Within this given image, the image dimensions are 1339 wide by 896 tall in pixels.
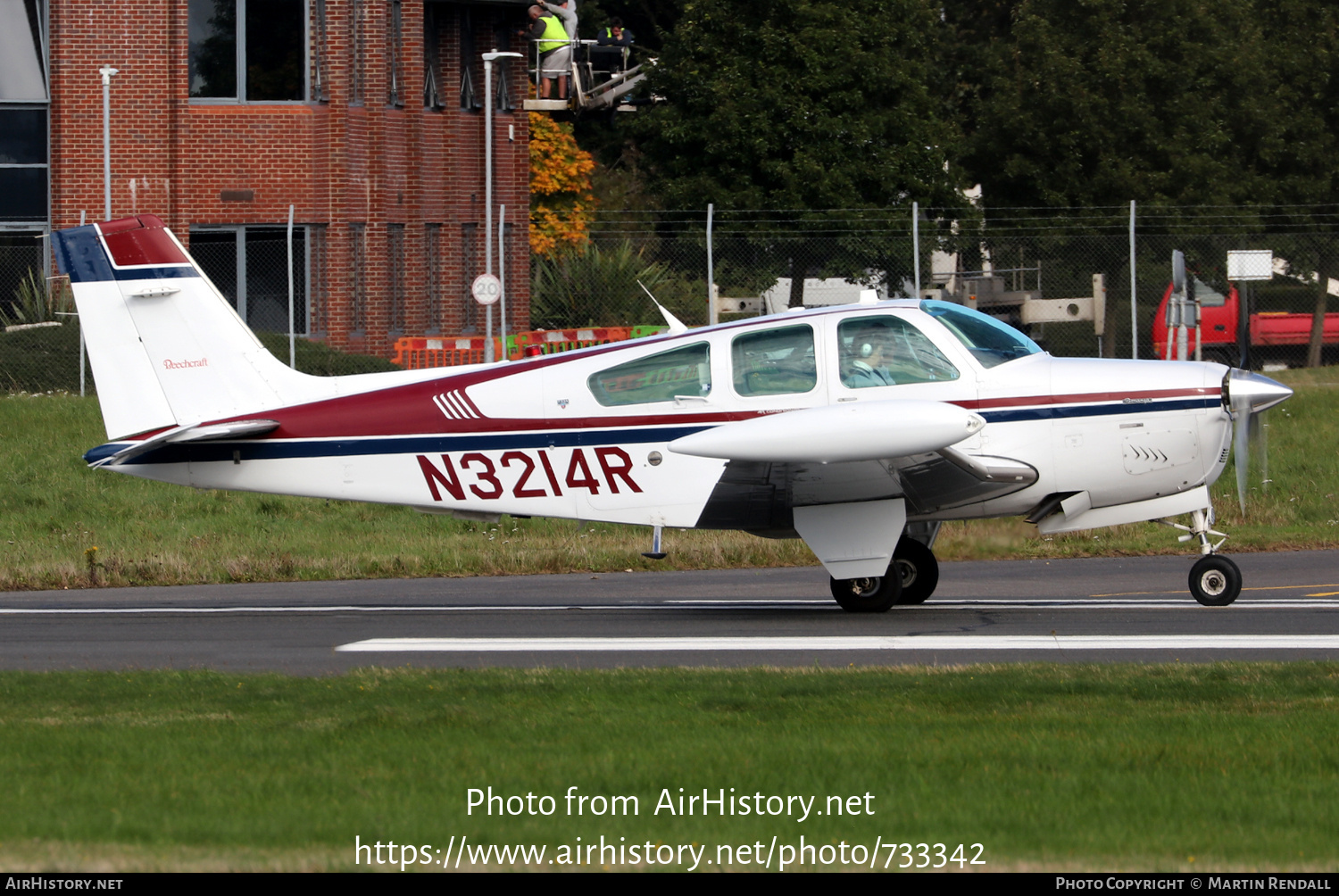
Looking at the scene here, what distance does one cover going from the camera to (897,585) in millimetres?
12508

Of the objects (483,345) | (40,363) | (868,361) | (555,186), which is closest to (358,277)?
(483,345)

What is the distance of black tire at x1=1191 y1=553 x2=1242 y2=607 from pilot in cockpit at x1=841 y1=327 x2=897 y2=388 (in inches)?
105

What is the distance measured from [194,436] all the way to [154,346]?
871mm

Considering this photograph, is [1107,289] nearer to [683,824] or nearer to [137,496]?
[137,496]

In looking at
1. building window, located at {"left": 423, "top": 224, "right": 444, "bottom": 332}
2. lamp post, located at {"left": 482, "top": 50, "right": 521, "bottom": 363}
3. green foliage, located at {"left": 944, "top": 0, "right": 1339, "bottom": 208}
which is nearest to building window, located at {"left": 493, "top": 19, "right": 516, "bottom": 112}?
lamp post, located at {"left": 482, "top": 50, "right": 521, "bottom": 363}

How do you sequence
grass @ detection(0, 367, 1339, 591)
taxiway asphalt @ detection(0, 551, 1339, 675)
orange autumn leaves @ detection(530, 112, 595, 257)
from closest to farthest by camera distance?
taxiway asphalt @ detection(0, 551, 1339, 675) < grass @ detection(0, 367, 1339, 591) < orange autumn leaves @ detection(530, 112, 595, 257)

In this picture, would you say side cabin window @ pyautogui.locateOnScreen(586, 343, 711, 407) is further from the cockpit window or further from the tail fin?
the tail fin

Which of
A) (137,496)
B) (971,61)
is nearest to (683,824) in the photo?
(137,496)

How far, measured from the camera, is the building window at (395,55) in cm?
3228

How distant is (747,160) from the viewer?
36.4m

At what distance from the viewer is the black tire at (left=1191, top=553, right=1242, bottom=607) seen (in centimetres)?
1195

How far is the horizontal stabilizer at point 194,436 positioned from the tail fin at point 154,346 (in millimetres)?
249

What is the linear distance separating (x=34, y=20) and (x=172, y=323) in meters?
19.6

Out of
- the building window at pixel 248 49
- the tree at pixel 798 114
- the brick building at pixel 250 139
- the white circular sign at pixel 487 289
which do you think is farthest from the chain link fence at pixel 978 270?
the building window at pixel 248 49
